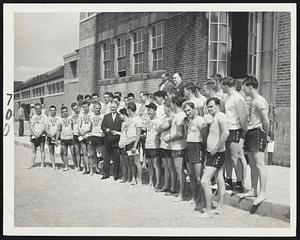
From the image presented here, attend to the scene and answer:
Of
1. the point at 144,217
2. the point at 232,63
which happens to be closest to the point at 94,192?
the point at 144,217

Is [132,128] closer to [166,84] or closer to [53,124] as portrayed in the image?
[166,84]

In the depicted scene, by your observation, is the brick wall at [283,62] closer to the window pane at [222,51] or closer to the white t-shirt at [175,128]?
the window pane at [222,51]

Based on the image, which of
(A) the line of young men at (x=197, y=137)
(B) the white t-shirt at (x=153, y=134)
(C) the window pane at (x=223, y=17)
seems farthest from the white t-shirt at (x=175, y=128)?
(C) the window pane at (x=223, y=17)

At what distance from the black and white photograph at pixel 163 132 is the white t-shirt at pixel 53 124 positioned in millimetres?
23

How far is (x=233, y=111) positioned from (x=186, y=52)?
2.53 meters

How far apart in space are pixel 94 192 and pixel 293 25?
3.72m

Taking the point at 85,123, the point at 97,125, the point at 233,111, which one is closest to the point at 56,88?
the point at 85,123

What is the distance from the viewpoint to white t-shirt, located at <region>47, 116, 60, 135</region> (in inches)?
309

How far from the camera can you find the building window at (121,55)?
9133mm

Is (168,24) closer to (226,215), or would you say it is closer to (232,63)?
(232,63)

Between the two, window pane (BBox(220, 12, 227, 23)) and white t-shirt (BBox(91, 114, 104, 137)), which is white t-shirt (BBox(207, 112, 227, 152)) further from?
white t-shirt (BBox(91, 114, 104, 137))

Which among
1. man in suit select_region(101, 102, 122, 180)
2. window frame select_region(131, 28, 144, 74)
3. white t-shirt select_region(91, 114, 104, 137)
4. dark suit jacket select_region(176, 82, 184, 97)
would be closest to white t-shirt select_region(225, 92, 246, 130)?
dark suit jacket select_region(176, 82, 184, 97)

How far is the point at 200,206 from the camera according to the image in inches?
229

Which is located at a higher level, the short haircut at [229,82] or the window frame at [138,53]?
the window frame at [138,53]
